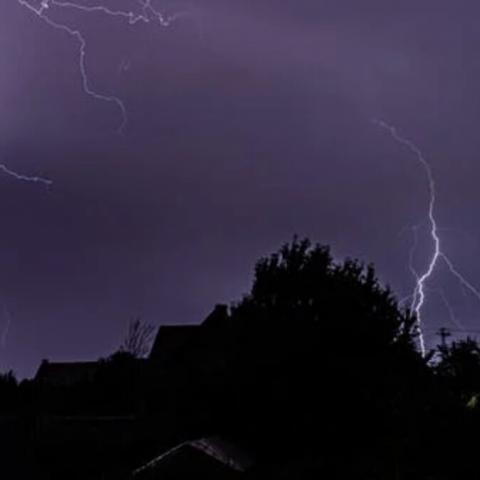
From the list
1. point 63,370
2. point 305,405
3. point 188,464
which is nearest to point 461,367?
point 305,405

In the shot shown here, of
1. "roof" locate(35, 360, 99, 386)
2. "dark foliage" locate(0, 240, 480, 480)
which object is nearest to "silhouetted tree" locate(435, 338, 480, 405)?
"dark foliage" locate(0, 240, 480, 480)

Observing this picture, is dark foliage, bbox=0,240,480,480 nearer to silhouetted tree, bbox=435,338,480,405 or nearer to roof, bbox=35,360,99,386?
silhouetted tree, bbox=435,338,480,405

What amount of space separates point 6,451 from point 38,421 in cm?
236

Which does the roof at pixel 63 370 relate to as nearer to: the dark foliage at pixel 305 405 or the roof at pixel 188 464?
the dark foliage at pixel 305 405

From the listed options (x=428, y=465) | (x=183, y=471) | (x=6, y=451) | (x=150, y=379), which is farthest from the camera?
(x=150, y=379)

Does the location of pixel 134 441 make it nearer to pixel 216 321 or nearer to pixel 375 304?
pixel 375 304

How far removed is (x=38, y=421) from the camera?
25500mm

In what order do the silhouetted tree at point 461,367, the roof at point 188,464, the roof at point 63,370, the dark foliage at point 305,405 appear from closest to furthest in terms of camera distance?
the roof at point 188,464 < the dark foliage at point 305,405 < the silhouetted tree at point 461,367 < the roof at point 63,370

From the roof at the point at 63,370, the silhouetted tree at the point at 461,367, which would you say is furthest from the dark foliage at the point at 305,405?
the roof at the point at 63,370

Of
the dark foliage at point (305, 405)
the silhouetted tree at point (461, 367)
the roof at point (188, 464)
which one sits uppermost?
the silhouetted tree at point (461, 367)

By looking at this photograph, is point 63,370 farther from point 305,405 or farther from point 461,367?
point 305,405

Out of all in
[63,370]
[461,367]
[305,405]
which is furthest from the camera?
[63,370]

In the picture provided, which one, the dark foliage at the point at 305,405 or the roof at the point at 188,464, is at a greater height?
the dark foliage at the point at 305,405

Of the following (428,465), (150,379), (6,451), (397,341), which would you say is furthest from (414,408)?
(150,379)
